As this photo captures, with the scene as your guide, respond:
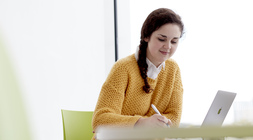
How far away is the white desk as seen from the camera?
32 centimetres

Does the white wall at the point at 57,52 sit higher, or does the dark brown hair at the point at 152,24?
the dark brown hair at the point at 152,24

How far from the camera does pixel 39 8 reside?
304 centimetres

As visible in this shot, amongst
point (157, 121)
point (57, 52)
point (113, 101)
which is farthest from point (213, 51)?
point (157, 121)

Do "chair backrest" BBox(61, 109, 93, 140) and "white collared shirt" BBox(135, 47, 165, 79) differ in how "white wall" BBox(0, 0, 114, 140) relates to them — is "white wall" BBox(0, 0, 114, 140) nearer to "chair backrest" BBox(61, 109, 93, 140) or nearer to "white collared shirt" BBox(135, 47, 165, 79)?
"chair backrest" BBox(61, 109, 93, 140)

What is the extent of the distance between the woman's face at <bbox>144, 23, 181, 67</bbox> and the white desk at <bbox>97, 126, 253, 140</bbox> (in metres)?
1.29

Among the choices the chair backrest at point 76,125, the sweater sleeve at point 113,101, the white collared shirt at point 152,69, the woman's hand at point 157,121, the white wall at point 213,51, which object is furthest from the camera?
the white wall at point 213,51

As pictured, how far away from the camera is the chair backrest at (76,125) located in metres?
2.18

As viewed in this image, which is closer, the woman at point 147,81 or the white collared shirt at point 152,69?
the woman at point 147,81

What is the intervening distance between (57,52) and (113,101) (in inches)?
69.2

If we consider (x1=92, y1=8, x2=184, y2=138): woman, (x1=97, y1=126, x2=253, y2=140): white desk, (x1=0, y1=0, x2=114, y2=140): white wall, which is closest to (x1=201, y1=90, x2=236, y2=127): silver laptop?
(x1=92, y1=8, x2=184, y2=138): woman

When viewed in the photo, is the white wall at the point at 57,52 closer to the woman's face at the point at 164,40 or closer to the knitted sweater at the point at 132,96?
the knitted sweater at the point at 132,96

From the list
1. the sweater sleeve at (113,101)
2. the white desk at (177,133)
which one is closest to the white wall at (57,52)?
the sweater sleeve at (113,101)

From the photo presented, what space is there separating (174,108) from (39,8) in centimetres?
174

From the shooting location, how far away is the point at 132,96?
1.73 metres
